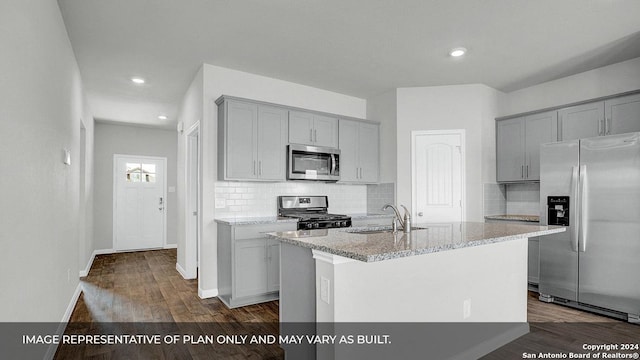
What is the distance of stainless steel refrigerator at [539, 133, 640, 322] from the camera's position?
10.9 ft

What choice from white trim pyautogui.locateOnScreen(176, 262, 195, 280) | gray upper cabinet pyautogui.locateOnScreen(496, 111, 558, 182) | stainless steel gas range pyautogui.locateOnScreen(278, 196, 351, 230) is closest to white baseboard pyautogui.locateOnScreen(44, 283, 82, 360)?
white trim pyautogui.locateOnScreen(176, 262, 195, 280)

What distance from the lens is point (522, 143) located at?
4.68 meters

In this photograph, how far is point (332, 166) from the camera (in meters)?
4.75

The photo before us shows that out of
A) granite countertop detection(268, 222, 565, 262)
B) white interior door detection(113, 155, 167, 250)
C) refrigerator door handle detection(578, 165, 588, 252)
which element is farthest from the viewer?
white interior door detection(113, 155, 167, 250)

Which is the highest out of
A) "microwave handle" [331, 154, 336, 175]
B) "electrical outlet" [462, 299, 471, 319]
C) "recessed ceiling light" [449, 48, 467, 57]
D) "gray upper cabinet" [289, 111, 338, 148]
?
"recessed ceiling light" [449, 48, 467, 57]

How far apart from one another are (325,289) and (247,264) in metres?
2.00

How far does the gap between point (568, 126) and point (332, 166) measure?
2877 mm

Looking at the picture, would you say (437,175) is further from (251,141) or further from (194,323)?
(194,323)

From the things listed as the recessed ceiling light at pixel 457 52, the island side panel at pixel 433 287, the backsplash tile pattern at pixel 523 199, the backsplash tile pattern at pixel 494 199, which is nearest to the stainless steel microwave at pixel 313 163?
the recessed ceiling light at pixel 457 52

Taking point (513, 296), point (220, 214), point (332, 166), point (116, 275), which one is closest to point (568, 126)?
point (513, 296)

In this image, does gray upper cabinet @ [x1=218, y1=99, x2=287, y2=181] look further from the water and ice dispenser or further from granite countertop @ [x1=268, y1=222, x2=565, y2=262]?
the water and ice dispenser

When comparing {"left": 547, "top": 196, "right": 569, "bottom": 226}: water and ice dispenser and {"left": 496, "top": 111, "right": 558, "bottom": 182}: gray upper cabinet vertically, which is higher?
{"left": 496, "top": 111, "right": 558, "bottom": 182}: gray upper cabinet

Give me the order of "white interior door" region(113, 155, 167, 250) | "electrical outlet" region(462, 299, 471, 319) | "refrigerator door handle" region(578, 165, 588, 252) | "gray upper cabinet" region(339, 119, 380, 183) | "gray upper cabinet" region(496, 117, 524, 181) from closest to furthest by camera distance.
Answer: "electrical outlet" region(462, 299, 471, 319)
"refrigerator door handle" region(578, 165, 588, 252)
"gray upper cabinet" region(496, 117, 524, 181)
"gray upper cabinet" region(339, 119, 380, 183)
"white interior door" region(113, 155, 167, 250)

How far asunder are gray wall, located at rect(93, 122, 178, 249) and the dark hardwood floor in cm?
264
